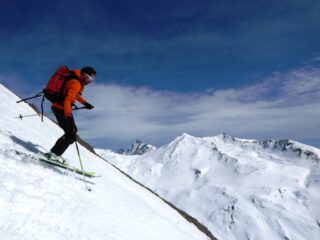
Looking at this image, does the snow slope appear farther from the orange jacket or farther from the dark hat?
the dark hat

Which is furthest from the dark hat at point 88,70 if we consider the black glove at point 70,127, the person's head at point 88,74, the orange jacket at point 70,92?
the black glove at point 70,127

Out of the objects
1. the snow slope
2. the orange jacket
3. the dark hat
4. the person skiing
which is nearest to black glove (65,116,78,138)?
the person skiing

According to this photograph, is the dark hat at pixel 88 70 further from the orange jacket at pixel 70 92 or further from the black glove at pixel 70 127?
the black glove at pixel 70 127

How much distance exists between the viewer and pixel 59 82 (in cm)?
1370

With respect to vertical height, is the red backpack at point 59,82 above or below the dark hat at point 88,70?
below

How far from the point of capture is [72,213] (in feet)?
36.6

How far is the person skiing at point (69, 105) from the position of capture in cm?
1335

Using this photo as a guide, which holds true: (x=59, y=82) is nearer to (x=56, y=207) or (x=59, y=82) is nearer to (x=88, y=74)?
(x=88, y=74)

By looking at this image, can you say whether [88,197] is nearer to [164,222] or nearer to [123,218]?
[123,218]

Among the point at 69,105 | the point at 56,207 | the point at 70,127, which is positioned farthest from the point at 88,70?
the point at 56,207

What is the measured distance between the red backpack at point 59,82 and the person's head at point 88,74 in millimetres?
333

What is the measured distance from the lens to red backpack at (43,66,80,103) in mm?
13672

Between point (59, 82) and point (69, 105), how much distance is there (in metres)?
0.93

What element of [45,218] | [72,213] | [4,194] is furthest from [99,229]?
[4,194]
